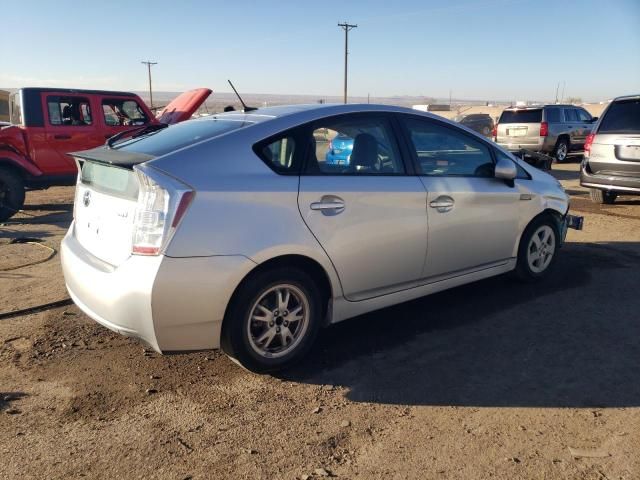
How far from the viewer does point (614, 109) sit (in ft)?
28.6

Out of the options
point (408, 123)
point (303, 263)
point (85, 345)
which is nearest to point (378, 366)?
point (303, 263)

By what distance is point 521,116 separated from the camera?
55.0ft

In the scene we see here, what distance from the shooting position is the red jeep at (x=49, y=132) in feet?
30.1

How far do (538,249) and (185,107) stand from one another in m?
8.59

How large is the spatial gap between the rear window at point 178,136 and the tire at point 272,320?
0.95 metres

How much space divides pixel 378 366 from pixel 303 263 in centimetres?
85

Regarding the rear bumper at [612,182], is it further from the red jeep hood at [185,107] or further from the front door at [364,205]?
the red jeep hood at [185,107]

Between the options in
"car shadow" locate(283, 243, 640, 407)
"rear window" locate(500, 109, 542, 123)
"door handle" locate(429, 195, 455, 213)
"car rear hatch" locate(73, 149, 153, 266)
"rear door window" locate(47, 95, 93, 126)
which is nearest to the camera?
"car rear hatch" locate(73, 149, 153, 266)

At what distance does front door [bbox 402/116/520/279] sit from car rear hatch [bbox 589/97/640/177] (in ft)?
15.4

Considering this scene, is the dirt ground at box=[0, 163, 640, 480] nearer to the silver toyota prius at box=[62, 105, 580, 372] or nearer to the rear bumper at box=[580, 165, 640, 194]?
the silver toyota prius at box=[62, 105, 580, 372]

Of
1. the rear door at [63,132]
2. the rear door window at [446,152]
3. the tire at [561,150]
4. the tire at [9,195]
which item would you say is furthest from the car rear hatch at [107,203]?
the tire at [561,150]

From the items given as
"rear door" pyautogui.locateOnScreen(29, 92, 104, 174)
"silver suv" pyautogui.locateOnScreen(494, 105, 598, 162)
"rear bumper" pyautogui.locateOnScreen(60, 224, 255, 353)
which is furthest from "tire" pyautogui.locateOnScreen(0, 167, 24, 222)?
"silver suv" pyautogui.locateOnScreen(494, 105, 598, 162)

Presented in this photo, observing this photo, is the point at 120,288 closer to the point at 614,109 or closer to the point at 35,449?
the point at 35,449

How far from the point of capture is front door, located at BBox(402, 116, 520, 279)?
13.6 ft
